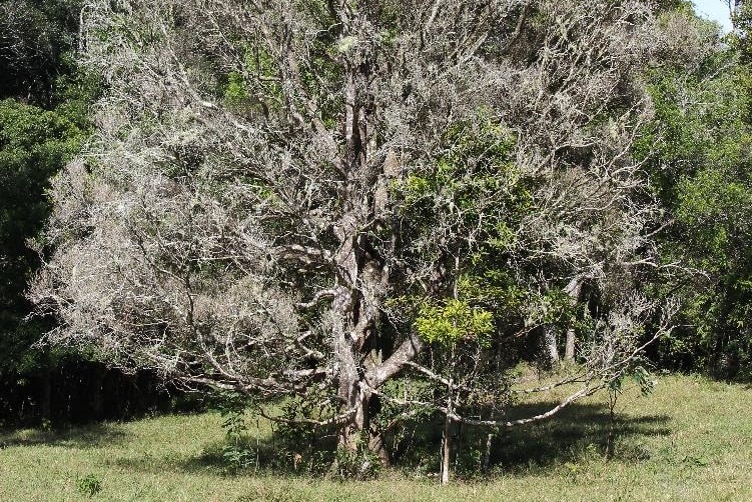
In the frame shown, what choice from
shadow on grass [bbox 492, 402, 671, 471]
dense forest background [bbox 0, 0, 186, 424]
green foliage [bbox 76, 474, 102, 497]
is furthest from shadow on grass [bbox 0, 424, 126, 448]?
shadow on grass [bbox 492, 402, 671, 471]

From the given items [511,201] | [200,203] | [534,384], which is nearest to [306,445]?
[200,203]

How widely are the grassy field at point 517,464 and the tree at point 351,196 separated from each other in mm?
1658

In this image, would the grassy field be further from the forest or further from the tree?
the tree

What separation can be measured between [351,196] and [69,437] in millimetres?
14411

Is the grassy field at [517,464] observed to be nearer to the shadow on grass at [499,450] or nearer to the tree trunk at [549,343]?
the shadow on grass at [499,450]

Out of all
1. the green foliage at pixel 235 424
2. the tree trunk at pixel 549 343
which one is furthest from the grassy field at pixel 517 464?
the tree trunk at pixel 549 343

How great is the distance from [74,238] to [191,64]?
8059 millimetres

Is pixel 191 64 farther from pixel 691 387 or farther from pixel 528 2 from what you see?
pixel 691 387

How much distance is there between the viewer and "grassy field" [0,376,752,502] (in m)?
13.2

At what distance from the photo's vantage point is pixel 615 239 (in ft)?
61.5

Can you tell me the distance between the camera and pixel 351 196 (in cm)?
1625

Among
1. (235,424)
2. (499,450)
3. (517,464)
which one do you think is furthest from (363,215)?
(499,450)

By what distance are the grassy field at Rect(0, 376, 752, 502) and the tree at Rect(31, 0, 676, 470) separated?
5.44 feet

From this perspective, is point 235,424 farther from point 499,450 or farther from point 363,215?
point 499,450
